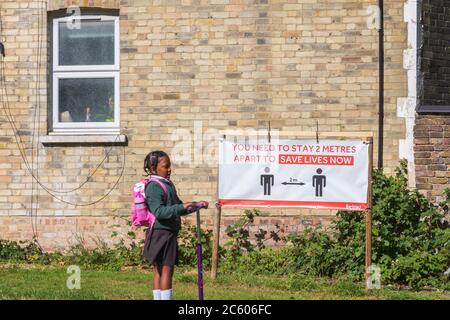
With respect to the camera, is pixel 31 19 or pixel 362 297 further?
pixel 31 19

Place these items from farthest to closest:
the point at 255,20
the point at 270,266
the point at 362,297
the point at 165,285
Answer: the point at 255,20 → the point at 270,266 → the point at 362,297 → the point at 165,285

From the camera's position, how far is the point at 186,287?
11.4m

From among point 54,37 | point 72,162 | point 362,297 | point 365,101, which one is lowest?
point 362,297

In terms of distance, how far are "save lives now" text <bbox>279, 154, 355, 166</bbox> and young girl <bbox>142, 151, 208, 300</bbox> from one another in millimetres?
3013

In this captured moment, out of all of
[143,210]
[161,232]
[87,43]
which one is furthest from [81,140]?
[161,232]

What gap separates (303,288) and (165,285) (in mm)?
2769

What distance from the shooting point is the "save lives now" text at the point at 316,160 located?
472 inches

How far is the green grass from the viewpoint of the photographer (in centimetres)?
1070

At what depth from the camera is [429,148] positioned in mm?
13531

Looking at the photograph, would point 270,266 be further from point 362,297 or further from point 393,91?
point 393,91

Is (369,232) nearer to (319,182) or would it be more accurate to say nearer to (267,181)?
(319,182)

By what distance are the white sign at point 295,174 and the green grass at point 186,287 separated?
3.19 feet

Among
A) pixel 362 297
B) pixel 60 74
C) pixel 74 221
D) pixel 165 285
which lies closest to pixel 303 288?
pixel 362 297

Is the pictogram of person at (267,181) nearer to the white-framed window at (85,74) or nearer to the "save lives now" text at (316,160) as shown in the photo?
the "save lives now" text at (316,160)
